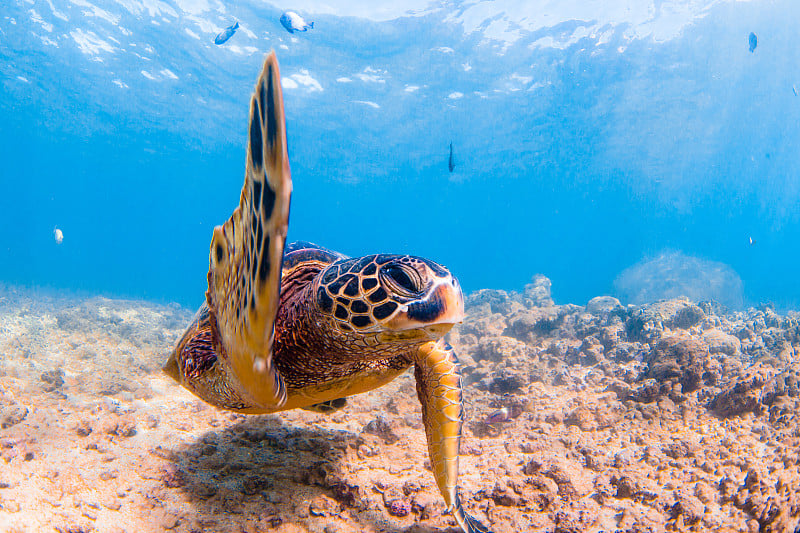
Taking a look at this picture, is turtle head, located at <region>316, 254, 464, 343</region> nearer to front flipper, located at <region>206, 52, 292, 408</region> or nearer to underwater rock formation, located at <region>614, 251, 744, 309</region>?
front flipper, located at <region>206, 52, 292, 408</region>

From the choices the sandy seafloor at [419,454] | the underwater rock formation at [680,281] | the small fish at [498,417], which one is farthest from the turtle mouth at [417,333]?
the underwater rock formation at [680,281]

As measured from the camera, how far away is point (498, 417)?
131 inches

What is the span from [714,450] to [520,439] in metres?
1.20

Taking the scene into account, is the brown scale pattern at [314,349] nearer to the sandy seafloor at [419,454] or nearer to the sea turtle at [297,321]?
the sea turtle at [297,321]

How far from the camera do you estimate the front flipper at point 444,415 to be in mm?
1863

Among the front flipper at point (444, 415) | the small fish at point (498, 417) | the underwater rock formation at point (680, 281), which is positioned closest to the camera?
the front flipper at point (444, 415)

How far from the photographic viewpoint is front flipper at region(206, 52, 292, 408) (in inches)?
37.8

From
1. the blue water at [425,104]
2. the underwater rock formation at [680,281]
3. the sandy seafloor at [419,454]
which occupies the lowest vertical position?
the sandy seafloor at [419,454]

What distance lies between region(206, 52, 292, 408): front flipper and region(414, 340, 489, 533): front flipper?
897 mm

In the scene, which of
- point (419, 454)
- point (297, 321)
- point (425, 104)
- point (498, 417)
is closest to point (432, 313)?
point (297, 321)

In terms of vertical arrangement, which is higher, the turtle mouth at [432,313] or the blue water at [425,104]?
the blue water at [425,104]

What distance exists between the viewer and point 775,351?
4.82 meters

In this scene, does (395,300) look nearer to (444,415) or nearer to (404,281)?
(404,281)

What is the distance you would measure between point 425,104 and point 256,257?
25629 millimetres
